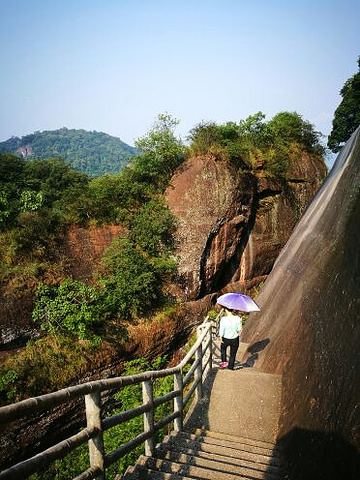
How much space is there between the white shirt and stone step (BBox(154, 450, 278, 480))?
3248 mm

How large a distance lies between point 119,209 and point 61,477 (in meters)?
10.3

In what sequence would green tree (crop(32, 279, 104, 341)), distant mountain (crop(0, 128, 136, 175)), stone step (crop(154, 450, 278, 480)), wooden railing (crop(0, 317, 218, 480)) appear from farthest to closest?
1. distant mountain (crop(0, 128, 136, 175))
2. green tree (crop(32, 279, 104, 341))
3. stone step (crop(154, 450, 278, 480))
4. wooden railing (crop(0, 317, 218, 480))

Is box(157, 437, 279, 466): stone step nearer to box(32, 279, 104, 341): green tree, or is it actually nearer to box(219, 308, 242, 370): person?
box(219, 308, 242, 370): person

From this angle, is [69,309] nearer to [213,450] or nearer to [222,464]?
[213,450]

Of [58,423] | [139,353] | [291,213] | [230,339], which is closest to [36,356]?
[58,423]

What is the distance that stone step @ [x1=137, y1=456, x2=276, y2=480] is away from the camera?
357 cm

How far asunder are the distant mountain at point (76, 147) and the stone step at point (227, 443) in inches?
5082

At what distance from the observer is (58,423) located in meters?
10.1

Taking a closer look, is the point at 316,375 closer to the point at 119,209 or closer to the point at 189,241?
the point at 189,241

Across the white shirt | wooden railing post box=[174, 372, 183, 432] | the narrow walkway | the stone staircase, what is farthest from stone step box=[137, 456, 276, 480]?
the white shirt

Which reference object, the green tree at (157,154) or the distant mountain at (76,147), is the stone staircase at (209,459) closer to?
the green tree at (157,154)

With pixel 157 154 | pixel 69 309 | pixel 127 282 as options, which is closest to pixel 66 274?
pixel 69 309

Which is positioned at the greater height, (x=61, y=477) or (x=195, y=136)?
(x=195, y=136)

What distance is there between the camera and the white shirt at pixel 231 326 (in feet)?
23.6
